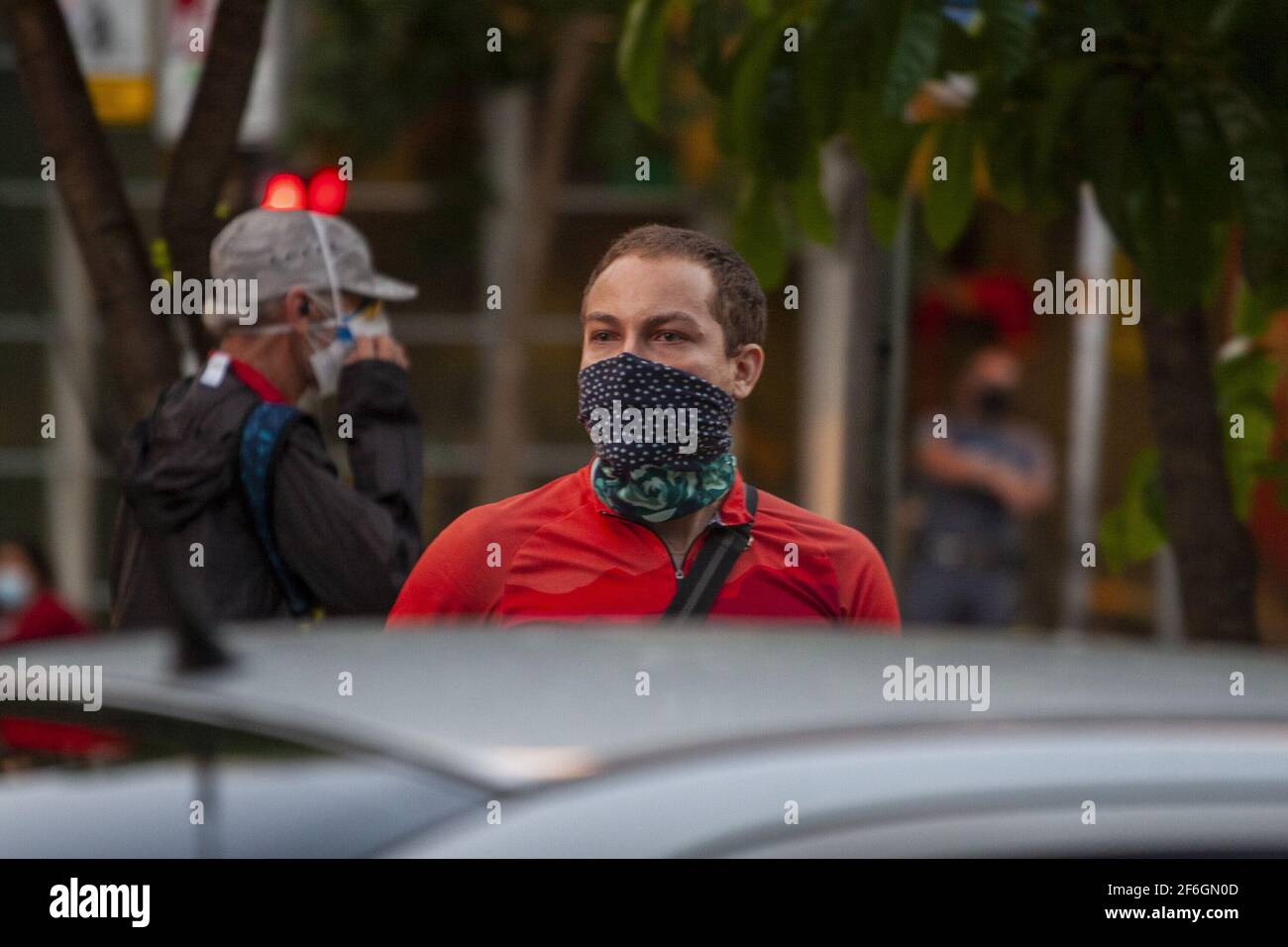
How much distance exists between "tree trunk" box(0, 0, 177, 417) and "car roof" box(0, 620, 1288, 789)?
204cm

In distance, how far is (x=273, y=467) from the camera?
11.8 feet

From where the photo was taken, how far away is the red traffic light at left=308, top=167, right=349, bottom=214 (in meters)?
4.52

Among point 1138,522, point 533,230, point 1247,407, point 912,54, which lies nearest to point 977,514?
point 533,230

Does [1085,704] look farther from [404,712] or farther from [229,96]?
[229,96]

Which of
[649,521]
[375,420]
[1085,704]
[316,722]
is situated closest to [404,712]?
[316,722]

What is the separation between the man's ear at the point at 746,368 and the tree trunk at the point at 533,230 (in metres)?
7.11

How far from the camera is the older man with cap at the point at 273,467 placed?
3568 millimetres

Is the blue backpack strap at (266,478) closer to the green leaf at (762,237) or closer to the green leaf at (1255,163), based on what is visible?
the green leaf at (762,237)

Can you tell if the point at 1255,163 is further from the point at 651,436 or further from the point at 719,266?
the point at 651,436

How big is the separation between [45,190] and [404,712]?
35.6 feet

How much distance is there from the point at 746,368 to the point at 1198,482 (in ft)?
4.23

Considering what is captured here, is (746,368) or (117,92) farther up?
(117,92)

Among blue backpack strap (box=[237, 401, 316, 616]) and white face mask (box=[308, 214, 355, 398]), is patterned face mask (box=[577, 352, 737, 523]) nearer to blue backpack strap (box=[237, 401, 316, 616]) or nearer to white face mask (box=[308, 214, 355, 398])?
blue backpack strap (box=[237, 401, 316, 616])
